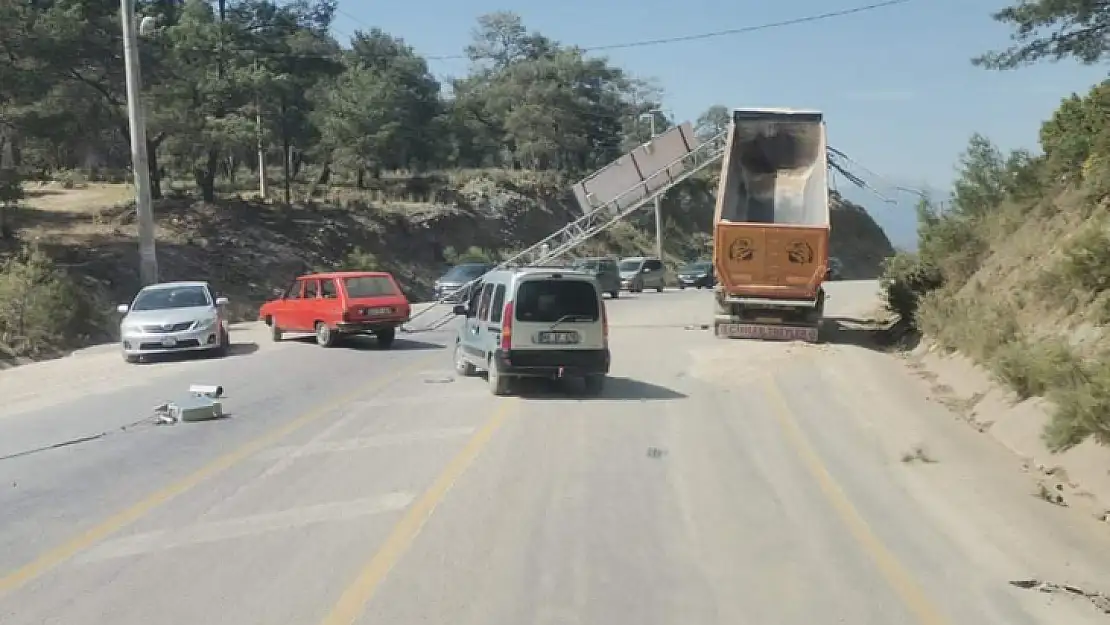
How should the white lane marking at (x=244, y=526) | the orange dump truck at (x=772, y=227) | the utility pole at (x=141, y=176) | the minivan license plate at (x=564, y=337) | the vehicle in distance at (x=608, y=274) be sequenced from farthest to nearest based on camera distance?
the vehicle in distance at (x=608, y=274) → the utility pole at (x=141, y=176) → the orange dump truck at (x=772, y=227) → the minivan license plate at (x=564, y=337) → the white lane marking at (x=244, y=526)

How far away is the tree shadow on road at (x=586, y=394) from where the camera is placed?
15.2m

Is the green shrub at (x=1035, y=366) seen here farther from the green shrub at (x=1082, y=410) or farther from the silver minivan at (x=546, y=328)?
the silver minivan at (x=546, y=328)

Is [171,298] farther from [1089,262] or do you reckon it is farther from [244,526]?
[1089,262]

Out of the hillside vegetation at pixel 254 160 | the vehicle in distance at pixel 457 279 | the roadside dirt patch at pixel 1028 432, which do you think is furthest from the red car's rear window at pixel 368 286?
the vehicle in distance at pixel 457 279

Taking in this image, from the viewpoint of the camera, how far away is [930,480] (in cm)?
991

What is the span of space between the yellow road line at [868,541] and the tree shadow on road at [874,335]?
10.7 metres

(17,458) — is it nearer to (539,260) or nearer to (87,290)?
(87,290)

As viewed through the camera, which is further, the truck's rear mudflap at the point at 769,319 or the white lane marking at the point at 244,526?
the truck's rear mudflap at the point at 769,319

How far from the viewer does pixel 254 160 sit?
238 ft

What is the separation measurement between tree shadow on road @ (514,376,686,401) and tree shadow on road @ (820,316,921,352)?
25.8ft

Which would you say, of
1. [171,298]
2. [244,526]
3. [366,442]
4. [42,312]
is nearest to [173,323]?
[171,298]

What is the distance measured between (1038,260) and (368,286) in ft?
44.0

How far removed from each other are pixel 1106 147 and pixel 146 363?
57.7 ft

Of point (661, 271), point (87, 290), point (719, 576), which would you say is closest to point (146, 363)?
point (87, 290)
